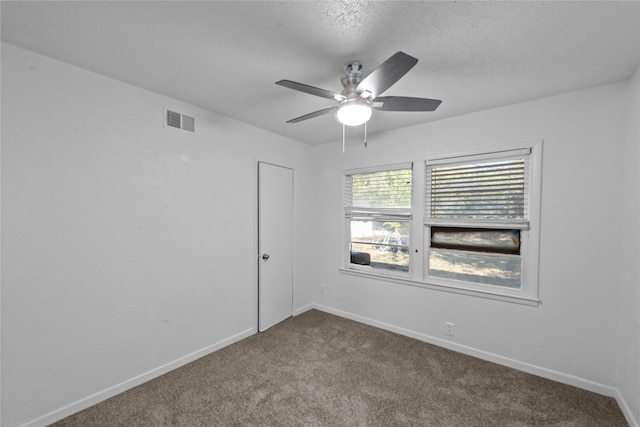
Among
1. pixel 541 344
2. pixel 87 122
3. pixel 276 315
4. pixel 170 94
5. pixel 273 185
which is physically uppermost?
pixel 170 94

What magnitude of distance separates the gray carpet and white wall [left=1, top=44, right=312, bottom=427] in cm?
29

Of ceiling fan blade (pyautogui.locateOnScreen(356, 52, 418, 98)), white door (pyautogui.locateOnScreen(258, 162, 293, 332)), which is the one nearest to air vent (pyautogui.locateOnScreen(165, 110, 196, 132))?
white door (pyautogui.locateOnScreen(258, 162, 293, 332))

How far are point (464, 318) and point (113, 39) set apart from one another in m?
3.67

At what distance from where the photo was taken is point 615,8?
1343mm

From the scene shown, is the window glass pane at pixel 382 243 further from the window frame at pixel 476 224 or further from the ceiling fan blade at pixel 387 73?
the ceiling fan blade at pixel 387 73

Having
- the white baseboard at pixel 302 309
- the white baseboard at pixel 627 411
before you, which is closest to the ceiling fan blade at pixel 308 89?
the white baseboard at pixel 627 411

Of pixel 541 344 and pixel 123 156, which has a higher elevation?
pixel 123 156

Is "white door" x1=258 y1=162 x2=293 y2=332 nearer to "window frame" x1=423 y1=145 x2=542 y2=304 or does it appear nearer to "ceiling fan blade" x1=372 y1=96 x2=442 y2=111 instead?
"ceiling fan blade" x1=372 y1=96 x2=442 y2=111

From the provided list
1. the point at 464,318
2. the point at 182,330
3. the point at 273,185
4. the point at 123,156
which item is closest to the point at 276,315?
the point at 182,330

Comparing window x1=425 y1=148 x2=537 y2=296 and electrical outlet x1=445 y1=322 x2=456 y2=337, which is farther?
electrical outlet x1=445 y1=322 x2=456 y2=337

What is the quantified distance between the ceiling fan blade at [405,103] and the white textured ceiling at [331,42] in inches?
10.6

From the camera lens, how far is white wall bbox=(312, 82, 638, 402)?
7.07 feet

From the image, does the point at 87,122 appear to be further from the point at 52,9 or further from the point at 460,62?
the point at 460,62

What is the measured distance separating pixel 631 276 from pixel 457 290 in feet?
4.11
